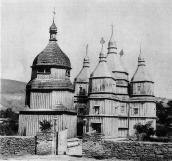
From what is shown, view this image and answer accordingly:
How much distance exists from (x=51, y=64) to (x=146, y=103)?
12.3 metres

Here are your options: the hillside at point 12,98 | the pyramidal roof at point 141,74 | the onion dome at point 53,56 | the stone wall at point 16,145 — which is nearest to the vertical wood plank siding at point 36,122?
the onion dome at point 53,56

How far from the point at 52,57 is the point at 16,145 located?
1275 cm

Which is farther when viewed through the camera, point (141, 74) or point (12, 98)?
point (12, 98)

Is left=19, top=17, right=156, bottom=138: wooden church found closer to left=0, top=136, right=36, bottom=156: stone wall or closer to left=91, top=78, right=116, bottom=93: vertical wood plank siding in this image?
left=91, top=78, right=116, bottom=93: vertical wood plank siding

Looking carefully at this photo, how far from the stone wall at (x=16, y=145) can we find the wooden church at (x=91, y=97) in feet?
27.0

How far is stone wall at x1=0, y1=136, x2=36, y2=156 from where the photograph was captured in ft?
72.6

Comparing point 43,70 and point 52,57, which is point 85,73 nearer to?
point 52,57

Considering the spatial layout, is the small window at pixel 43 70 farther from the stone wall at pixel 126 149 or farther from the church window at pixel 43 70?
the stone wall at pixel 126 149

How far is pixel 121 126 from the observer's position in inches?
1491

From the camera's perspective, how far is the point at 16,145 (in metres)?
22.5

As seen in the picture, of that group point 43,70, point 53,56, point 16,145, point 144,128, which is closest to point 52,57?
point 53,56

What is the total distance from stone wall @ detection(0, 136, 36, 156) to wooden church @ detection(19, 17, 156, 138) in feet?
27.0

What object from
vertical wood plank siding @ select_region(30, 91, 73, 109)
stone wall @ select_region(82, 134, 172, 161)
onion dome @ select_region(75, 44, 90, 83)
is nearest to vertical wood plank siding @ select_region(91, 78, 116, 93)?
vertical wood plank siding @ select_region(30, 91, 73, 109)

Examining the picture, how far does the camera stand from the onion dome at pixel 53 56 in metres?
33.1
